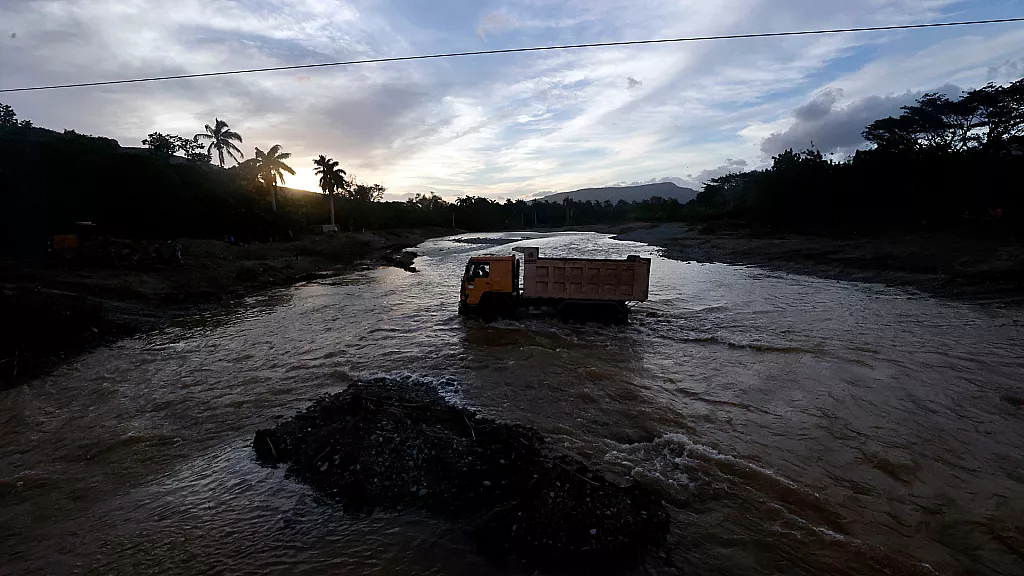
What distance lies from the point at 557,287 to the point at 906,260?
824 inches

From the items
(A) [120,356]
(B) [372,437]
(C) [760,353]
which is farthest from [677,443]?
(A) [120,356]

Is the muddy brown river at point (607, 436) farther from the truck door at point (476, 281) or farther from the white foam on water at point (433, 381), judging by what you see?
the truck door at point (476, 281)

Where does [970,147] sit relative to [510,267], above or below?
above

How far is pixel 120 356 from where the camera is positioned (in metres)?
12.9

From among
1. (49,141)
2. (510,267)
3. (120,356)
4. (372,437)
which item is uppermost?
(49,141)

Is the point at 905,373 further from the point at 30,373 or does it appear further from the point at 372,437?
the point at 30,373

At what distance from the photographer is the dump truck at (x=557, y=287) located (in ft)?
50.5

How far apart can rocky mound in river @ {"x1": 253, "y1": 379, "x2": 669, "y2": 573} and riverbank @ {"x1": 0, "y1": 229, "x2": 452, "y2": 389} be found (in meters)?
9.50

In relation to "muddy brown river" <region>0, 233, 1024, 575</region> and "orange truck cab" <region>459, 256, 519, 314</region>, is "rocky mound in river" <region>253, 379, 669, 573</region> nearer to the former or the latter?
"muddy brown river" <region>0, 233, 1024, 575</region>

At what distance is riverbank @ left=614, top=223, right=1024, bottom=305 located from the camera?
60.0 ft

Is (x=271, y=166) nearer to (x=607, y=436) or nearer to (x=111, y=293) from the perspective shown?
(x=111, y=293)

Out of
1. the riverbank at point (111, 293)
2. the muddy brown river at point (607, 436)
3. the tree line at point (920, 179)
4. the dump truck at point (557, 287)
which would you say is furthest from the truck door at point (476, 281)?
the tree line at point (920, 179)

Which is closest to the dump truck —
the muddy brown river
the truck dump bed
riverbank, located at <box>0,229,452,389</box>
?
the truck dump bed

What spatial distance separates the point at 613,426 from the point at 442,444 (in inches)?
130
